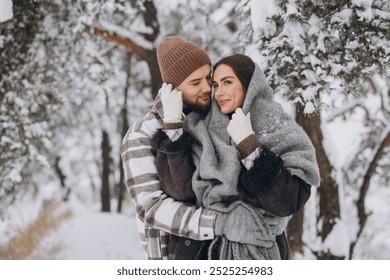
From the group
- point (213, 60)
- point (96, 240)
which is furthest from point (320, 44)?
point (96, 240)

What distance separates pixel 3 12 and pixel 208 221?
3366 mm

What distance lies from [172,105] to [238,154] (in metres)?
0.52

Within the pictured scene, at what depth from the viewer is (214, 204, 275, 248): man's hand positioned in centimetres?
265

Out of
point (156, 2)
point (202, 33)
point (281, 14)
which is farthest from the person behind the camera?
point (156, 2)

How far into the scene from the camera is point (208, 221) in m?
2.68

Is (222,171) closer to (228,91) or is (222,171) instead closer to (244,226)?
(244,226)

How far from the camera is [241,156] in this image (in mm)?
2662

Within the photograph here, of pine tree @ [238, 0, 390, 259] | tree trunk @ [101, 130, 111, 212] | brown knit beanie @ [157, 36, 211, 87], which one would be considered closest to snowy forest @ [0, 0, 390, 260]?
pine tree @ [238, 0, 390, 259]

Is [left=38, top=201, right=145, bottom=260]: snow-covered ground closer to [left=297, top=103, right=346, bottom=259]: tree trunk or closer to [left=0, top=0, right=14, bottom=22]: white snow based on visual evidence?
[left=297, top=103, right=346, bottom=259]: tree trunk

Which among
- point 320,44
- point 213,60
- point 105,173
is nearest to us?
point 320,44

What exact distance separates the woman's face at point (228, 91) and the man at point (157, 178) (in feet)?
0.65

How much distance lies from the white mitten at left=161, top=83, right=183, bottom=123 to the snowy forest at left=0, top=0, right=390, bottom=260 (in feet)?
3.80

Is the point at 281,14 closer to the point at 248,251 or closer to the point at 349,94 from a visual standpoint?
the point at 349,94

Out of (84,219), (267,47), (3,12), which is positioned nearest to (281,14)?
(267,47)
